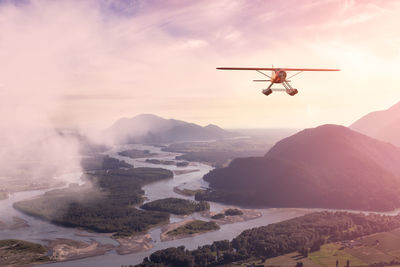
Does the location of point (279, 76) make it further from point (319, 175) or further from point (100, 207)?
point (319, 175)

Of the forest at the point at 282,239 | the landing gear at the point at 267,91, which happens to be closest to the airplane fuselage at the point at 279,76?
the landing gear at the point at 267,91

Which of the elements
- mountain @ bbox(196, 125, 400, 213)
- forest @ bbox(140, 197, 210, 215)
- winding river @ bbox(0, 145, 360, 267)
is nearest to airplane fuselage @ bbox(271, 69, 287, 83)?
winding river @ bbox(0, 145, 360, 267)

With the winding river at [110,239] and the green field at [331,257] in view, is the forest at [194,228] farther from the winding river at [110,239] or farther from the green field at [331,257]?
the green field at [331,257]

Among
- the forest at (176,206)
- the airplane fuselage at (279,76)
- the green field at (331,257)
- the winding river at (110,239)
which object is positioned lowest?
the green field at (331,257)

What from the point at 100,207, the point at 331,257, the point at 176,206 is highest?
the point at 176,206

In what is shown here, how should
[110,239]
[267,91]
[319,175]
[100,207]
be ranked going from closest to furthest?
[267,91], [110,239], [100,207], [319,175]

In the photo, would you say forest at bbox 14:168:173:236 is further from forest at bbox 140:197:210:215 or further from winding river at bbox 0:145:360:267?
forest at bbox 140:197:210:215

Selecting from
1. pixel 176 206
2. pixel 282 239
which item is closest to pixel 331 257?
pixel 282 239
